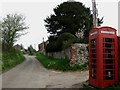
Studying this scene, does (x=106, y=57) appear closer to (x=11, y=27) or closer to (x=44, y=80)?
(x=44, y=80)

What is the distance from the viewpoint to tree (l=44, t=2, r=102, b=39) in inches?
1838

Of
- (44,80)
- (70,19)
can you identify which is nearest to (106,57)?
(44,80)

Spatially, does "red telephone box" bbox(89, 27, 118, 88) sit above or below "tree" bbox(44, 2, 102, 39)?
below

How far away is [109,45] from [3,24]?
48.0m

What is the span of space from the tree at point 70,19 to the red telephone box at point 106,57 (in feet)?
112

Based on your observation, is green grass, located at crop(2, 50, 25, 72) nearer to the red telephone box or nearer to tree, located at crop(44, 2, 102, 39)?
tree, located at crop(44, 2, 102, 39)

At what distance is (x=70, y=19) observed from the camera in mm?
46531

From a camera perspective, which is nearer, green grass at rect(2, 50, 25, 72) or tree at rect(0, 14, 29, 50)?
green grass at rect(2, 50, 25, 72)

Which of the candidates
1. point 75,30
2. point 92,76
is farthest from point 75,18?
point 92,76

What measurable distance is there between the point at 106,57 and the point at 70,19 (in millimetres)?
35107

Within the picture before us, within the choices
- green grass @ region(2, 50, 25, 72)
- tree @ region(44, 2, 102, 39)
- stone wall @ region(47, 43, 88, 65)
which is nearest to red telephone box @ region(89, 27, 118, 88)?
stone wall @ region(47, 43, 88, 65)

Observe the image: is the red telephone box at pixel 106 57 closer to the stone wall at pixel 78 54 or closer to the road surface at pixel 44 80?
the road surface at pixel 44 80

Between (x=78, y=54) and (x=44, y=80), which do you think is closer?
(x=44, y=80)

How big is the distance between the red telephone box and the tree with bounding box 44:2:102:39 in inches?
1350
